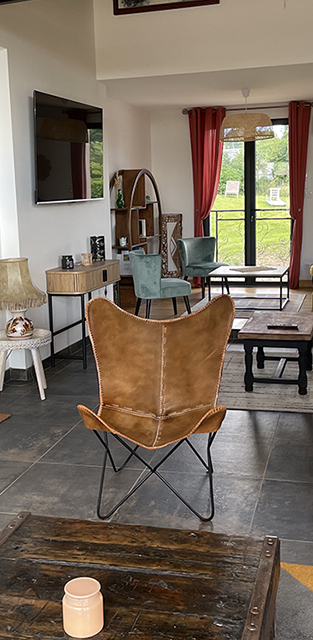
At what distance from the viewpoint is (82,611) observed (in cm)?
152

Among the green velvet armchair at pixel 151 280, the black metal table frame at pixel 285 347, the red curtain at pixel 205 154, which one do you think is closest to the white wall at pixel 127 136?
the red curtain at pixel 205 154

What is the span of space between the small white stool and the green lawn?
19.0 ft

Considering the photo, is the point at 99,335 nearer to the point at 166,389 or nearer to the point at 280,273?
the point at 166,389

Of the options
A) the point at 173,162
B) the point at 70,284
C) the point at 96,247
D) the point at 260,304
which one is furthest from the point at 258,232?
the point at 70,284

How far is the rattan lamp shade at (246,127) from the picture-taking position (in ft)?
23.9

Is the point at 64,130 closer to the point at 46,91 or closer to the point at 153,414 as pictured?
the point at 46,91

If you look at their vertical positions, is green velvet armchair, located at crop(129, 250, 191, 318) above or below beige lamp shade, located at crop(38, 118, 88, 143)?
below

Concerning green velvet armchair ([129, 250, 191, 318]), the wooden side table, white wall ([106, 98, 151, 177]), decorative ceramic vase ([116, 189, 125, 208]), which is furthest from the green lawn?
the wooden side table

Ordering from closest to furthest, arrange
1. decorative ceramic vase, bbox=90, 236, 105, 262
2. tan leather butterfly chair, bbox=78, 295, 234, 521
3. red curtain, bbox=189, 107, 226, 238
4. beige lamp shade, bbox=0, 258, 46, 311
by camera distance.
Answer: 1. tan leather butterfly chair, bbox=78, 295, 234, 521
2. beige lamp shade, bbox=0, 258, 46, 311
3. decorative ceramic vase, bbox=90, 236, 105, 262
4. red curtain, bbox=189, 107, 226, 238

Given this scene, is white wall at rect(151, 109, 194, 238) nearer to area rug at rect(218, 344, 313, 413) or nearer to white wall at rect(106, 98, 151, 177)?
white wall at rect(106, 98, 151, 177)

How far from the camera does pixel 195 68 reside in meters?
6.21

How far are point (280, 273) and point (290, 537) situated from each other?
522 cm

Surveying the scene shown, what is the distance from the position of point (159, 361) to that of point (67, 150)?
3.18m

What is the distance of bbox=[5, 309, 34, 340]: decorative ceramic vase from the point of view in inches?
185
